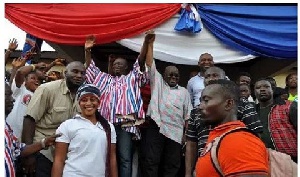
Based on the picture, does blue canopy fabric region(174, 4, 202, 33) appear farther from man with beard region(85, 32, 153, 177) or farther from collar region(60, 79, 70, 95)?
collar region(60, 79, 70, 95)

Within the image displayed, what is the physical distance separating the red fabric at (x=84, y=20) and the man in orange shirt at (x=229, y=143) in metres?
2.47

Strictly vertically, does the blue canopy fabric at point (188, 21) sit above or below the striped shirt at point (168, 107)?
above

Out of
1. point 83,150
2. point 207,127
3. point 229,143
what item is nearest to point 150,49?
point 207,127

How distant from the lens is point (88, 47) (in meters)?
5.14

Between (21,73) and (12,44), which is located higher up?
(12,44)

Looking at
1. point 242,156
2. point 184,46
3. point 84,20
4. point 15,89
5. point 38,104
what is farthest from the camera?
point 184,46

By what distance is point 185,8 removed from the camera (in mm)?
5320

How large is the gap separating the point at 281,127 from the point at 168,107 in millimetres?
1241

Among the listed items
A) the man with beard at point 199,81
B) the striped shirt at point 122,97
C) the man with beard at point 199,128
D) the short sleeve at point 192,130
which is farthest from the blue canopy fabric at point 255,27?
the short sleeve at point 192,130

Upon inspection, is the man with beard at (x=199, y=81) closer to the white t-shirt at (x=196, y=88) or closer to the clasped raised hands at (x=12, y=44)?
the white t-shirt at (x=196, y=88)

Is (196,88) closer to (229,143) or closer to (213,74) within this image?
(213,74)

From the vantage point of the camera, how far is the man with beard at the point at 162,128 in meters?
4.99

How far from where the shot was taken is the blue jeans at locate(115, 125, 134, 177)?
4777 mm
